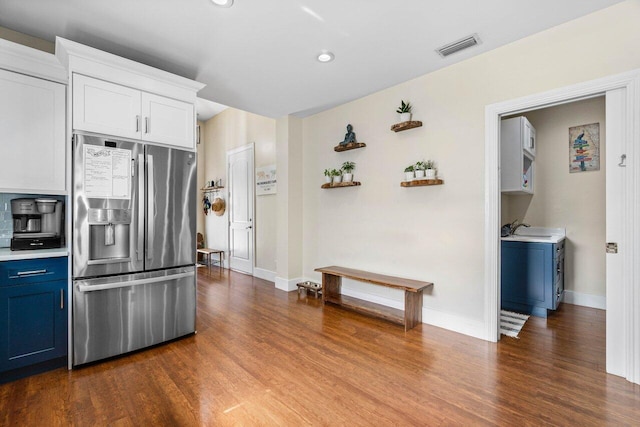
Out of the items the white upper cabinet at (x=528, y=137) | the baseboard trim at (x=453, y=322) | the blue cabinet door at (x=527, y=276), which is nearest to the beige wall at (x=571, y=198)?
the white upper cabinet at (x=528, y=137)

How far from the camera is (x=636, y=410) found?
1.81m

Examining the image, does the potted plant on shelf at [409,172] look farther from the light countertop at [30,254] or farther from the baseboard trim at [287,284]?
the light countertop at [30,254]

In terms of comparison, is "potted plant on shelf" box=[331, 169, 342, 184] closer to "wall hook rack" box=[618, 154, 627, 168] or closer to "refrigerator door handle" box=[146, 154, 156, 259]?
"refrigerator door handle" box=[146, 154, 156, 259]

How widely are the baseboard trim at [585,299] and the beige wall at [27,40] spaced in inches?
248

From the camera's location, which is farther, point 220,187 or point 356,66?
point 220,187

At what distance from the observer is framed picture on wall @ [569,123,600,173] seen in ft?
12.3

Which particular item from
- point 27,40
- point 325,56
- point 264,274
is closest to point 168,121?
point 27,40

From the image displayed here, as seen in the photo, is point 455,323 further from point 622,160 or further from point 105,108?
point 105,108

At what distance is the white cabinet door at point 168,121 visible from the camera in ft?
8.72

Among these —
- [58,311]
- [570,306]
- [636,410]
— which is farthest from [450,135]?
[58,311]

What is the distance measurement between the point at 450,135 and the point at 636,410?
95.7 inches

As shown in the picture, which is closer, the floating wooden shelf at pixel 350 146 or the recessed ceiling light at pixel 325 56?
the recessed ceiling light at pixel 325 56

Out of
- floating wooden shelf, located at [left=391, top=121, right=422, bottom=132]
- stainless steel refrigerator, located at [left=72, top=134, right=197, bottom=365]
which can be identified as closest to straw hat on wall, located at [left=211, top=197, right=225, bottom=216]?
stainless steel refrigerator, located at [left=72, top=134, right=197, bottom=365]

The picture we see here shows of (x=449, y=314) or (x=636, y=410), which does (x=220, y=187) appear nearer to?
(x=449, y=314)
